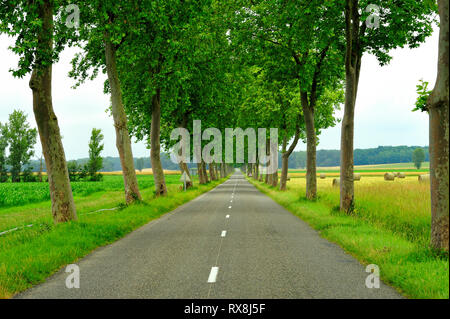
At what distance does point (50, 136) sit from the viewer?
13.0 meters

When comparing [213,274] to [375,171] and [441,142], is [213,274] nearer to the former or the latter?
[441,142]

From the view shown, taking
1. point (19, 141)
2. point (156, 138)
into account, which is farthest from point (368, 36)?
point (19, 141)

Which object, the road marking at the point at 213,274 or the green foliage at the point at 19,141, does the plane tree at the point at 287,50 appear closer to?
the road marking at the point at 213,274

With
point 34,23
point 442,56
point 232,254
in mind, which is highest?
point 34,23

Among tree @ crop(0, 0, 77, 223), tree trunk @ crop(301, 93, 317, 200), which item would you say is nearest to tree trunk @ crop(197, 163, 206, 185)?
tree trunk @ crop(301, 93, 317, 200)

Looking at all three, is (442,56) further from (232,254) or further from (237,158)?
(237,158)

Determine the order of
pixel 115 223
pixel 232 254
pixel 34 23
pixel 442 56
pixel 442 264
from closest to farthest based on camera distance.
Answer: pixel 442 264, pixel 442 56, pixel 232 254, pixel 34 23, pixel 115 223

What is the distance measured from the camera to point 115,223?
14.2 metres

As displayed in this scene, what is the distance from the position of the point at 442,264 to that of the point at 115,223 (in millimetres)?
10199

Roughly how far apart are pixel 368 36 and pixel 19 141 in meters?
84.2

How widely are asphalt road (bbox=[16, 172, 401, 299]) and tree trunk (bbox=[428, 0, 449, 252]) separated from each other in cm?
169
